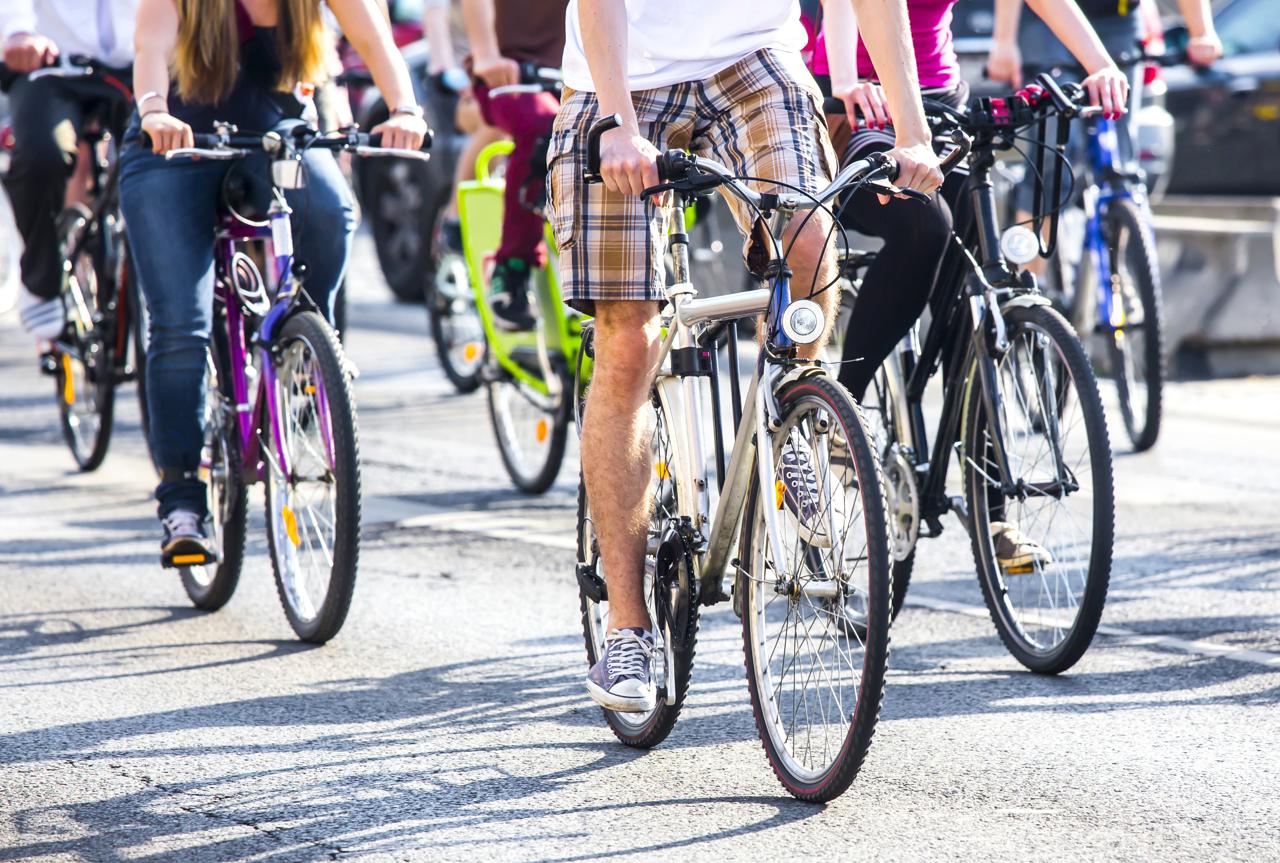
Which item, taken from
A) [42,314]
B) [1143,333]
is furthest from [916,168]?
[42,314]

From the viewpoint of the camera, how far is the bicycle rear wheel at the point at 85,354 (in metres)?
7.14

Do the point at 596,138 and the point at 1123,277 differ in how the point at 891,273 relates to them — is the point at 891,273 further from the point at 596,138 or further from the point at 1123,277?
the point at 1123,277

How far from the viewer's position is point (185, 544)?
16.8 ft

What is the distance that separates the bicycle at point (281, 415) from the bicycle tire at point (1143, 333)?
315cm

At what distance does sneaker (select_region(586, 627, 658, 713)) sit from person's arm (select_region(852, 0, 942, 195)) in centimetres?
112

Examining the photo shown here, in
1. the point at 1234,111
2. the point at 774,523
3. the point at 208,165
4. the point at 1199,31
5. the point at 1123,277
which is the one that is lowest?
the point at 774,523

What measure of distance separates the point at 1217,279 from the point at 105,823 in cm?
666


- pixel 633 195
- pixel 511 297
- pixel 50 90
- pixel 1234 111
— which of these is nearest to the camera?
pixel 633 195

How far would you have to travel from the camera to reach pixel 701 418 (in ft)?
12.5

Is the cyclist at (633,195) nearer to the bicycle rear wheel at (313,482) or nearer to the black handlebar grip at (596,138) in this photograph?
the black handlebar grip at (596,138)

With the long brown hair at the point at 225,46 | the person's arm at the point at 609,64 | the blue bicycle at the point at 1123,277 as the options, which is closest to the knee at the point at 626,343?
the person's arm at the point at 609,64

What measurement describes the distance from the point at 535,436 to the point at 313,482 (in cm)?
212

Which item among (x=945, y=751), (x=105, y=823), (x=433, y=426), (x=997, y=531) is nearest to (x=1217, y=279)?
(x=433, y=426)

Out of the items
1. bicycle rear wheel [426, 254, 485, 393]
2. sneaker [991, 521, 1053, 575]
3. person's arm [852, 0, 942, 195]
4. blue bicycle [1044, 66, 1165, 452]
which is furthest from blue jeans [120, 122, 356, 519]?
bicycle rear wheel [426, 254, 485, 393]
